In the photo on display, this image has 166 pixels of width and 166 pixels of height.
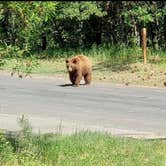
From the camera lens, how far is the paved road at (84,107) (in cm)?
1182

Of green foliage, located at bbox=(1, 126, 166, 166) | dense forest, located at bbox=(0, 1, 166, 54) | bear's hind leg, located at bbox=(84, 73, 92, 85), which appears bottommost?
green foliage, located at bbox=(1, 126, 166, 166)

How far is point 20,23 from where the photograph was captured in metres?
8.02

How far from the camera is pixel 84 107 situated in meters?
15.0

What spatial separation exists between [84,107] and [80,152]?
21.7 feet

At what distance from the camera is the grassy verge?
22.1 meters

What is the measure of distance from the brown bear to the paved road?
35 cm

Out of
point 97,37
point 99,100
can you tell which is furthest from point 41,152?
point 97,37

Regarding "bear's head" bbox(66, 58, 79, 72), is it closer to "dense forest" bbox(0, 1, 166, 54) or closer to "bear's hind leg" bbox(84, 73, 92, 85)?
"bear's hind leg" bbox(84, 73, 92, 85)

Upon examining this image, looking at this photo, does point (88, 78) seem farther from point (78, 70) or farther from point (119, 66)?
point (119, 66)

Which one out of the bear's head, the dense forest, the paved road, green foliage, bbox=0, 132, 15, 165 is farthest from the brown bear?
green foliage, bbox=0, 132, 15, 165

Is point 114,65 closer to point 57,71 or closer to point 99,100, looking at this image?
point 57,71

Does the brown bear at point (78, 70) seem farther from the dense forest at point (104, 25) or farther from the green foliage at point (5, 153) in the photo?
the green foliage at point (5, 153)

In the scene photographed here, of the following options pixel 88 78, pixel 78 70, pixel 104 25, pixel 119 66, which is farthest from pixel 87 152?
pixel 104 25

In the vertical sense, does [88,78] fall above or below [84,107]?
→ above
